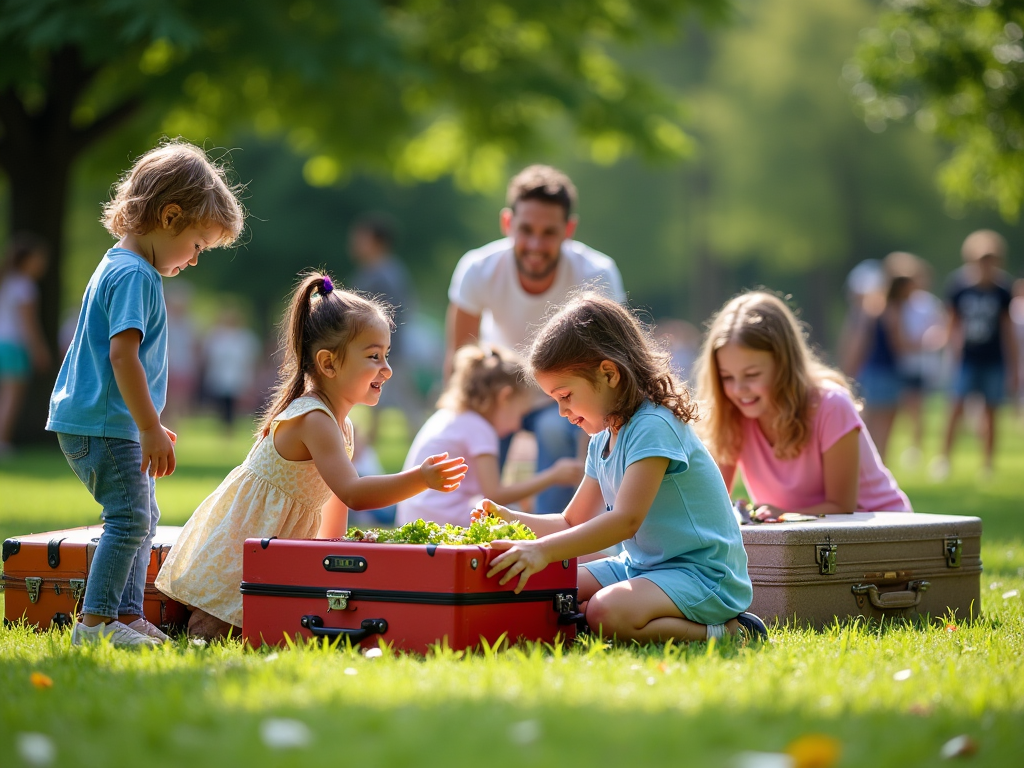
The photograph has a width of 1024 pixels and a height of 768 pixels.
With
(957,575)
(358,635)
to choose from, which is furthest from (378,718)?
(957,575)

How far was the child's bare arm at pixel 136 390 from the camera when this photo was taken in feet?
12.8

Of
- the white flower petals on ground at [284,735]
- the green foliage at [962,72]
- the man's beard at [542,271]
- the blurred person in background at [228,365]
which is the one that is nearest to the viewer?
the white flower petals on ground at [284,735]

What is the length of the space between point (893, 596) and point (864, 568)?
7.5 inches

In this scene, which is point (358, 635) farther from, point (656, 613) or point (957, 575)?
point (957, 575)

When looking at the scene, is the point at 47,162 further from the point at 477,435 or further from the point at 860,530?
the point at 860,530

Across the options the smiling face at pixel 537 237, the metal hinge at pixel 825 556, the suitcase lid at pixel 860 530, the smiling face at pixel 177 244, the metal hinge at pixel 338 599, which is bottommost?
the metal hinge at pixel 338 599

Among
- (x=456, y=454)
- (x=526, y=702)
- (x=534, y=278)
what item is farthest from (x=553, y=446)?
(x=526, y=702)

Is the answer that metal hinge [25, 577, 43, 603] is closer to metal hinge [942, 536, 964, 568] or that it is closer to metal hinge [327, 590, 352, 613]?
metal hinge [327, 590, 352, 613]

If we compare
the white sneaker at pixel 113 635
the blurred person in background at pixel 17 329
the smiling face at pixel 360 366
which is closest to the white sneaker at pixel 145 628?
the white sneaker at pixel 113 635

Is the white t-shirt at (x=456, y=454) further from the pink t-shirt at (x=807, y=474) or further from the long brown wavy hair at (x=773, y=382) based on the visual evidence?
the pink t-shirt at (x=807, y=474)

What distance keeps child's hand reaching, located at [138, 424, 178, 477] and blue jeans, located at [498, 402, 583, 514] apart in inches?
109

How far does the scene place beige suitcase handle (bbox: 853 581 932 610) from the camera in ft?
14.8

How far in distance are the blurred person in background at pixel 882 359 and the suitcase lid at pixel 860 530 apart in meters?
6.87

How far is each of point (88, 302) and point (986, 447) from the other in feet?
32.2
